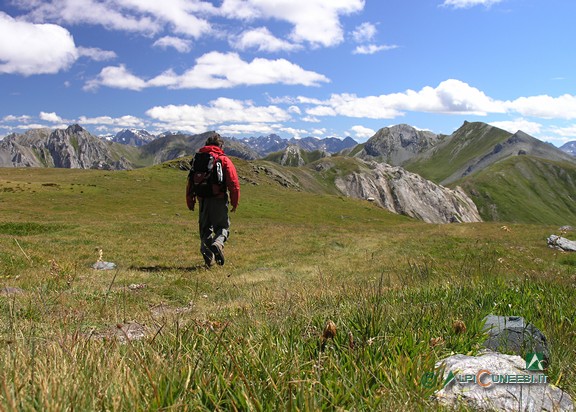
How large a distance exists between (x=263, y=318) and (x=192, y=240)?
18.6m

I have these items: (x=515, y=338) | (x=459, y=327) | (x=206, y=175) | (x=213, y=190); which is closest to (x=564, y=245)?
(x=213, y=190)

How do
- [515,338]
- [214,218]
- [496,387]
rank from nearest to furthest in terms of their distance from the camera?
[496,387], [515,338], [214,218]

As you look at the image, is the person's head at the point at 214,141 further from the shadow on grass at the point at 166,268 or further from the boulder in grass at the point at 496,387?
the boulder in grass at the point at 496,387

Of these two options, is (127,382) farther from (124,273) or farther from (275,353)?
(124,273)

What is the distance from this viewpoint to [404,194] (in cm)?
17075

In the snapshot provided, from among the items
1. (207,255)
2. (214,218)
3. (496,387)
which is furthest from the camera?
(207,255)

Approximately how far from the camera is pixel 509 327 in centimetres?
410

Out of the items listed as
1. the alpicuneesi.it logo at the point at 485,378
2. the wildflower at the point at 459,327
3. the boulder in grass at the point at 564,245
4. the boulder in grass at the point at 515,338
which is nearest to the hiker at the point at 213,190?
the wildflower at the point at 459,327

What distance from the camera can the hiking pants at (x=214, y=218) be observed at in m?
13.4

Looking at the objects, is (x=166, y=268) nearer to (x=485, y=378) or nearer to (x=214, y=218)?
(x=214, y=218)

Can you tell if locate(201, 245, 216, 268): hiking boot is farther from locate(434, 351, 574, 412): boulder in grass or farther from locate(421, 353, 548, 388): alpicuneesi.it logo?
locate(421, 353, 548, 388): alpicuneesi.it logo

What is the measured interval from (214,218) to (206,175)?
157 centimetres

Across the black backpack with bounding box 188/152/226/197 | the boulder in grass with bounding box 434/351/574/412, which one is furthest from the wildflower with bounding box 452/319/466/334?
the black backpack with bounding box 188/152/226/197

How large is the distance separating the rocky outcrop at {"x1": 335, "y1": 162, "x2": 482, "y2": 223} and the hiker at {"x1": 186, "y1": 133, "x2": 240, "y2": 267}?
15158cm
